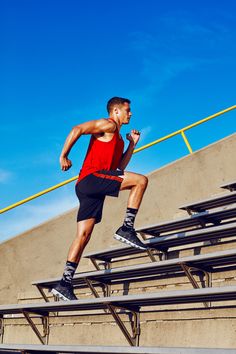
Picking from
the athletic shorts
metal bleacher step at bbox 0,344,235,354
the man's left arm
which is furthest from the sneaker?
the man's left arm

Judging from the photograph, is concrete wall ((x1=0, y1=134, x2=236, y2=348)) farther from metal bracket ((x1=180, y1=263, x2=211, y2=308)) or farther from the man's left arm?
metal bracket ((x1=180, y1=263, x2=211, y2=308))

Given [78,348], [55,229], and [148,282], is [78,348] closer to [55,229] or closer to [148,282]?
[148,282]

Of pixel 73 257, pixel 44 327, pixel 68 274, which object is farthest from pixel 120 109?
pixel 44 327

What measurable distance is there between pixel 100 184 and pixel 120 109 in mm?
580

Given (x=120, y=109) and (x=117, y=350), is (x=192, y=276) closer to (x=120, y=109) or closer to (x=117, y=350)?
(x=117, y=350)

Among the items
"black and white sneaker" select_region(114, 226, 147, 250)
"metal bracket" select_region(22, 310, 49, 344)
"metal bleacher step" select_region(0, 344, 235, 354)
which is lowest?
"metal bleacher step" select_region(0, 344, 235, 354)

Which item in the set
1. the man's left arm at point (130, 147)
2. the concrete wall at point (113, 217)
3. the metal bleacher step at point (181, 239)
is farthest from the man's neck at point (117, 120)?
the concrete wall at point (113, 217)

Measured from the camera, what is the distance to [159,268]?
3973 mm

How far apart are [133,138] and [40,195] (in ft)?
10.4

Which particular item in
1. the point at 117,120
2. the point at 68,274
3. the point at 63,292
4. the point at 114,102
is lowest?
the point at 63,292

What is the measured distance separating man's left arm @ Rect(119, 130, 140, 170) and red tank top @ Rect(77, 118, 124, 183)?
18 centimetres

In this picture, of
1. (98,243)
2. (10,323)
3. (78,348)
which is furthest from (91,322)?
(98,243)

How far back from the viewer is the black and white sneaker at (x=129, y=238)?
414cm

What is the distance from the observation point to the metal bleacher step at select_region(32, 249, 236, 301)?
3.55 meters
